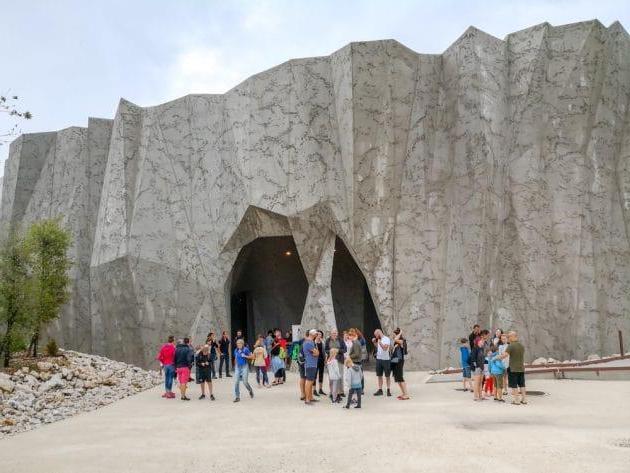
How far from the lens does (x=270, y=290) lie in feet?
101

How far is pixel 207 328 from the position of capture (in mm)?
23484

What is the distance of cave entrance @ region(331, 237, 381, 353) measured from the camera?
28978 mm

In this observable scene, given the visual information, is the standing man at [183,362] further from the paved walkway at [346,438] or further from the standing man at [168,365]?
the paved walkway at [346,438]

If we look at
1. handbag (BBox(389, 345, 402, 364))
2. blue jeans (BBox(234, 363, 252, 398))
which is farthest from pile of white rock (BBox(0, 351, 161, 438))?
handbag (BBox(389, 345, 402, 364))

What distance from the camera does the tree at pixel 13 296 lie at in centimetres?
1662

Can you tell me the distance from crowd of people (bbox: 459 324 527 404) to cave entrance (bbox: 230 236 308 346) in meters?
18.5

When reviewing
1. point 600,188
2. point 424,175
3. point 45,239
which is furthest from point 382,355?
point 45,239

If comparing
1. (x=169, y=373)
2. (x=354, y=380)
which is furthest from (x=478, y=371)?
(x=169, y=373)

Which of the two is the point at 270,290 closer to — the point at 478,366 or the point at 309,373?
the point at 309,373

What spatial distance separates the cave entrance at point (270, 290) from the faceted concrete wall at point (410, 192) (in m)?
6.10

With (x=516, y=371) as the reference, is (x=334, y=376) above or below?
below

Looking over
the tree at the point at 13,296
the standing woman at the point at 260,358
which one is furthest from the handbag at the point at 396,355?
the tree at the point at 13,296

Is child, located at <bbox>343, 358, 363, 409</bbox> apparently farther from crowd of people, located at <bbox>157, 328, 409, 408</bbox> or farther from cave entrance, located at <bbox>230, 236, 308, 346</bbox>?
cave entrance, located at <bbox>230, 236, 308, 346</bbox>

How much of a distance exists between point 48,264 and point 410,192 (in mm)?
13489
